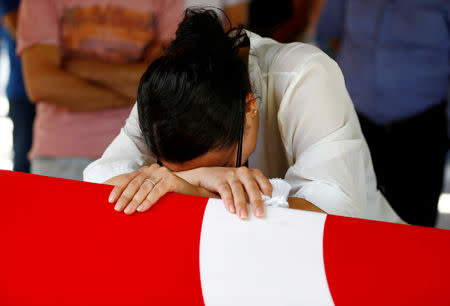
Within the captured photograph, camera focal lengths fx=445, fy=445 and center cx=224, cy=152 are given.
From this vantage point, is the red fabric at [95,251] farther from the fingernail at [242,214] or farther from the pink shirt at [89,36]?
the pink shirt at [89,36]

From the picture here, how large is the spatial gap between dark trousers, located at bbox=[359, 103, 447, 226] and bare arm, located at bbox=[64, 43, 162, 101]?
682 millimetres

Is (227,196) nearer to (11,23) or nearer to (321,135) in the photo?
(321,135)

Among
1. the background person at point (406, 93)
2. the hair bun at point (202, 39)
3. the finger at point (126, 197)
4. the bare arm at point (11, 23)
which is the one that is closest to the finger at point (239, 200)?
the finger at point (126, 197)

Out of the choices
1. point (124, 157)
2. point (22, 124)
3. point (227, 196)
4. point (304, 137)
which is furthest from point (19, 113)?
point (227, 196)

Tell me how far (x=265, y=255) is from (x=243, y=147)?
1.01ft

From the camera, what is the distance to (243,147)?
72cm

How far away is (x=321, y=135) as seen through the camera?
2.28ft

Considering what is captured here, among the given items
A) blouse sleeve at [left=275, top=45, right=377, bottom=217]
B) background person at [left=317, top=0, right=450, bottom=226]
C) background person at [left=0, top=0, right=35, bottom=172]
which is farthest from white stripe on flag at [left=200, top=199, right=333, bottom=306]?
background person at [left=0, top=0, right=35, bottom=172]

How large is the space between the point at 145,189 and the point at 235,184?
0.35 feet

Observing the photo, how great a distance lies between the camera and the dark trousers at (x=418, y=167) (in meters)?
1.21

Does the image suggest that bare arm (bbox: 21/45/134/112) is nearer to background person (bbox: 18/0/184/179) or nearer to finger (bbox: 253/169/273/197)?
background person (bbox: 18/0/184/179)

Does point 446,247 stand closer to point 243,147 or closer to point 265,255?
point 265,255

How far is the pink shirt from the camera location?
126 centimetres

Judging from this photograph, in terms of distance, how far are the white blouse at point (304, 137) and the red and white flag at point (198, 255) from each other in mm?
216
